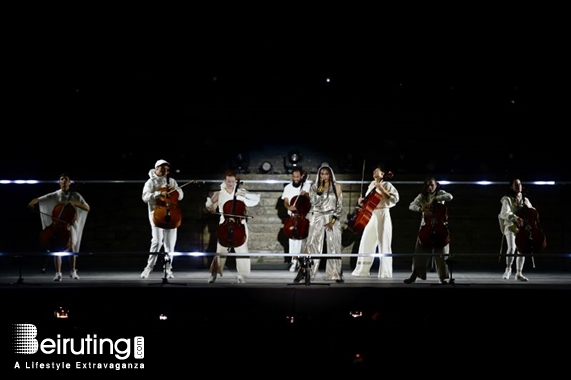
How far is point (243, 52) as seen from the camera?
49.5 feet

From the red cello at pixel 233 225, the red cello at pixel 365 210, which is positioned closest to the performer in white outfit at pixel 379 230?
the red cello at pixel 365 210

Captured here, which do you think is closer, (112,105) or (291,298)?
(291,298)

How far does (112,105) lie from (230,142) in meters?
A: 2.18

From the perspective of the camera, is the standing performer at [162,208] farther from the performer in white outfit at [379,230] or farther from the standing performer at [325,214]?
the performer in white outfit at [379,230]

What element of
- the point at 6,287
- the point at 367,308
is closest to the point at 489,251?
the point at 367,308

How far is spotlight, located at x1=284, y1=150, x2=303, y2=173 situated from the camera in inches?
575

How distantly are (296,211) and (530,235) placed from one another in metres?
3.19

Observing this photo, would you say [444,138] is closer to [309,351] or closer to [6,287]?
[309,351]

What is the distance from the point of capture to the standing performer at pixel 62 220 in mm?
11359

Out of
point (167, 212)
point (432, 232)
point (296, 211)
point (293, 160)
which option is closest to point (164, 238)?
point (167, 212)

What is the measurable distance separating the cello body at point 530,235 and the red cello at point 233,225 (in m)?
3.74

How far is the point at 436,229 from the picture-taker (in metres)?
11.1

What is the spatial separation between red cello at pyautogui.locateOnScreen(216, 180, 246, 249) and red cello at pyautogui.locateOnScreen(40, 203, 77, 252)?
2.07 meters

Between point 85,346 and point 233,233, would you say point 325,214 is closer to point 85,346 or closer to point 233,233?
point 233,233
